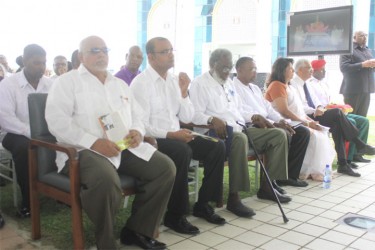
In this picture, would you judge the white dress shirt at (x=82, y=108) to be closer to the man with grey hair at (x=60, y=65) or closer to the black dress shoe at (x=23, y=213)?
the black dress shoe at (x=23, y=213)

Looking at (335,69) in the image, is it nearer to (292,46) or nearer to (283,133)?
(292,46)

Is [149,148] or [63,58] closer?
[149,148]

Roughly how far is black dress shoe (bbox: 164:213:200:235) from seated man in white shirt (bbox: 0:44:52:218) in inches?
43.1

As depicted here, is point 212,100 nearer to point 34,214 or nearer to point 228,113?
point 228,113

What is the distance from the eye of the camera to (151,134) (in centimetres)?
278

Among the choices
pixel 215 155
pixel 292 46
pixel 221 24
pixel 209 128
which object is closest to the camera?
pixel 215 155

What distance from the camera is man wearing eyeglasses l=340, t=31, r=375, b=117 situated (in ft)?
17.5

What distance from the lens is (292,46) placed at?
5660 mm

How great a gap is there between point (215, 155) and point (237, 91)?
45.4 inches

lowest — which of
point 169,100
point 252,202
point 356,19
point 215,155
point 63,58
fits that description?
point 252,202

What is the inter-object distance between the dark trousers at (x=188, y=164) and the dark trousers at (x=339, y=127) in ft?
7.21

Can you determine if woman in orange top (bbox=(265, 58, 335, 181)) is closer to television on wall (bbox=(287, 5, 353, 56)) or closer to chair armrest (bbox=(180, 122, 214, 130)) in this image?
chair armrest (bbox=(180, 122, 214, 130))

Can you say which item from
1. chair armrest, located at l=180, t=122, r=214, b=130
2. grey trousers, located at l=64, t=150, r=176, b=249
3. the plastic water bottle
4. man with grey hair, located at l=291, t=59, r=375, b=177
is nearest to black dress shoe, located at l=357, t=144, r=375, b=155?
man with grey hair, located at l=291, t=59, r=375, b=177

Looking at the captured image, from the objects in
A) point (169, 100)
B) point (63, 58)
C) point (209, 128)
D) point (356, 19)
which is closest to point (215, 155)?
point (209, 128)
